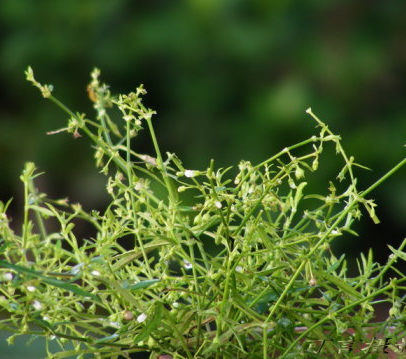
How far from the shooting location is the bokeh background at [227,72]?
7.18ft

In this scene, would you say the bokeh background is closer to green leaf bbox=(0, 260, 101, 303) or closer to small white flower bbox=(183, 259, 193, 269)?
small white flower bbox=(183, 259, 193, 269)

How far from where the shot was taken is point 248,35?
7.27 feet

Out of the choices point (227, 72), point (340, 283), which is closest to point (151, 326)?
point (340, 283)

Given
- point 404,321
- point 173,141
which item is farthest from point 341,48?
point 404,321

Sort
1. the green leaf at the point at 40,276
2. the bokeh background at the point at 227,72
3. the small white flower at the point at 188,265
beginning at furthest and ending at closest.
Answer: the bokeh background at the point at 227,72 → the small white flower at the point at 188,265 → the green leaf at the point at 40,276

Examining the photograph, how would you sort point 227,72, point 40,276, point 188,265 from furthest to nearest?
point 227,72, point 188,265, point 40,276

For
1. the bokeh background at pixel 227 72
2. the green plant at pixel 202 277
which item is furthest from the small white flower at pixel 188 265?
the bokeh background at pixel 227 72

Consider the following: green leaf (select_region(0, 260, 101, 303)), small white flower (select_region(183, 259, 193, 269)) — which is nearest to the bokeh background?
small white flower (select_region(183, 259, 193, 269))

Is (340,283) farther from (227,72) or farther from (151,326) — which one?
(227,72)

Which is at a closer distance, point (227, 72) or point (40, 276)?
point (40, 276)

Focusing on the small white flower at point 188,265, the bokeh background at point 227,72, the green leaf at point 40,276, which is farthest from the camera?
the bokeh background at point 227,72

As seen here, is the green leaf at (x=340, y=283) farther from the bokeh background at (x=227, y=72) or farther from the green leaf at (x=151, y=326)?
the bokeh background at (x=227, y=72)

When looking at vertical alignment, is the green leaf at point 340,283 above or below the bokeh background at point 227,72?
above

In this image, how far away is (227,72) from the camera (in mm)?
2332
